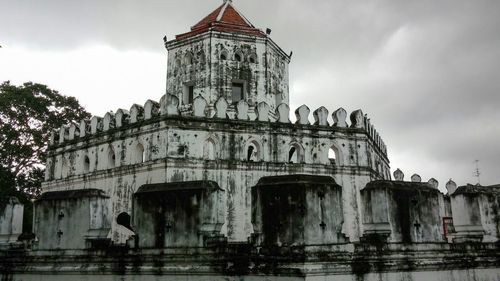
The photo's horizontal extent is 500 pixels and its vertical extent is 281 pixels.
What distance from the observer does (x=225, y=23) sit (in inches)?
848

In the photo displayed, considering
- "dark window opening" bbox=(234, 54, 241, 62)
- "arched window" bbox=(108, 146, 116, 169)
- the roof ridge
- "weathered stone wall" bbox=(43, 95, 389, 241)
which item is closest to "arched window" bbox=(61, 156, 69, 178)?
"weathered stone wall" bbox=(43, 95, 389, 241)

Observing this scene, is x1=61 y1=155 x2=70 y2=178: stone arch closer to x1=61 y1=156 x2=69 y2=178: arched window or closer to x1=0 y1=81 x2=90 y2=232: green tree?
x1=61 y1=156 x2=69 y2=178: arched window

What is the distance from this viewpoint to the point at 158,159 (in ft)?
54.3

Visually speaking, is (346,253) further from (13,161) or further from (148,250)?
(13,161)

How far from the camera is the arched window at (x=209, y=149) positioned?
17.2m

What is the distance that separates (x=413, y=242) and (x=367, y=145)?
12.0 m

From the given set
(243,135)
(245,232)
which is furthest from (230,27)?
(245,232)

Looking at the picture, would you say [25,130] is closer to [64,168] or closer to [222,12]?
[64,168]

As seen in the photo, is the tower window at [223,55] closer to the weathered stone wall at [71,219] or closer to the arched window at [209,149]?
the arched window at [209,149]


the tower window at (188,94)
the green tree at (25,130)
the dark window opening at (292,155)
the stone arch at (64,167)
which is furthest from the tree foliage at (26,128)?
the dark window opening at (292,155)

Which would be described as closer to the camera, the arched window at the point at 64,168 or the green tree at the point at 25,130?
the arched window at the point at 64,168

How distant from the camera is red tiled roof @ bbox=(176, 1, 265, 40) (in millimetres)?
21266

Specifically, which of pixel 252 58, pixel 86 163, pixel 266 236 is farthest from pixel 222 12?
pixel 266 236

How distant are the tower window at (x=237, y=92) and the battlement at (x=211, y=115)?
854 mm
